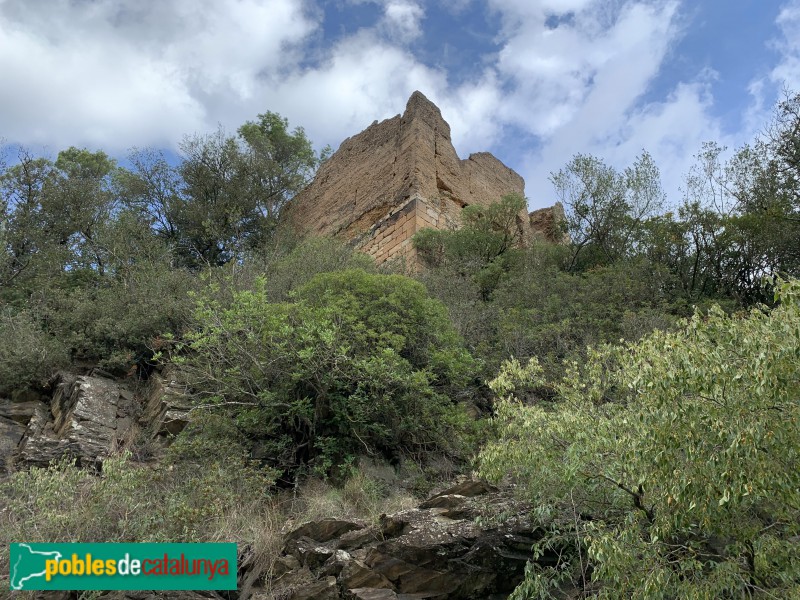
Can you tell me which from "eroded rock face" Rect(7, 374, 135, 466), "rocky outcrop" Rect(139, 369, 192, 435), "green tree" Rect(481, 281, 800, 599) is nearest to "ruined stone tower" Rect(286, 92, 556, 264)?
"rocky outcrop" Rect(139, 369, 192, 435)

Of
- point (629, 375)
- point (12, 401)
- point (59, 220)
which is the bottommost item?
point (629, 375)

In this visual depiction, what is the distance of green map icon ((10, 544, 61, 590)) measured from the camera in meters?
5.73

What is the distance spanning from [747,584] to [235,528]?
4.68 metres

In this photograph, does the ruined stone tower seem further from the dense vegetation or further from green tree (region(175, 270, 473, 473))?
green tree (region(175, 270, 473, 473))

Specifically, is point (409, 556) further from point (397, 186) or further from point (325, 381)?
point (397, 186)

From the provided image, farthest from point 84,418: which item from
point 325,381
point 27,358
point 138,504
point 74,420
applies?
point 325,381

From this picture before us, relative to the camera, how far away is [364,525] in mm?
6535

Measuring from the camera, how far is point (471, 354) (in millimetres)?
10703

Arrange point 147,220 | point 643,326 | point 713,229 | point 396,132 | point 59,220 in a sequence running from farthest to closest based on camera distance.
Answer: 1. point 396,132
2. point 147,220
3. point 59,220
4. point 713,229
5. point 643,326

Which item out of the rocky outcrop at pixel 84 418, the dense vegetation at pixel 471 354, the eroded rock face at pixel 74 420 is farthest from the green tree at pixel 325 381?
the eroded rock face at pixel 74 420

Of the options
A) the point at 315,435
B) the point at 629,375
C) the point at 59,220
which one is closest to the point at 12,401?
the point at 315,435

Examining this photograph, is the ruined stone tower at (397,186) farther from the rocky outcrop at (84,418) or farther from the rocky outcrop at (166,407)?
the rocky outcrop at (84,418)

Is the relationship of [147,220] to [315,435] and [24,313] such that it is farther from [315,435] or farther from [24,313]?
[315,435]

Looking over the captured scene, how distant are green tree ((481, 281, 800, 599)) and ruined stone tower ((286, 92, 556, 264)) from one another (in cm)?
1160
